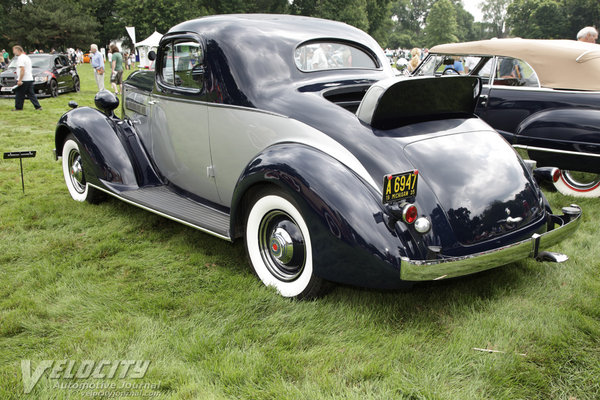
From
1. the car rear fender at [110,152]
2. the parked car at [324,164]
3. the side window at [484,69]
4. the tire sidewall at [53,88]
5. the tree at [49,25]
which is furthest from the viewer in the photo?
the tree at [49,25]

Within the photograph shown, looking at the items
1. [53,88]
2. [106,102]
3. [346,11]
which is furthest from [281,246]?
[346,11]

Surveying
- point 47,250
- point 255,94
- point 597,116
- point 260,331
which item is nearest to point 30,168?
point 47,250

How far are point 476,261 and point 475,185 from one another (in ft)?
1.75

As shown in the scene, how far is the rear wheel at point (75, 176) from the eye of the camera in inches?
205

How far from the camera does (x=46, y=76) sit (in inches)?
595

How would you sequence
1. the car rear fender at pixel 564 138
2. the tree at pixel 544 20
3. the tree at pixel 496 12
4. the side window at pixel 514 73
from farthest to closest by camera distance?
the tree at pixel 496 12 < the tree at pixel 544 20 < the side window at pixel 514 73 < the car rear fender at pixel 564 138

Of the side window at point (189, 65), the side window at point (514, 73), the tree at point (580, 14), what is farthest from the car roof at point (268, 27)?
the tree at point (580, 14)

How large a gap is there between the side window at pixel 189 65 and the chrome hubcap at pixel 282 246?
1436mm

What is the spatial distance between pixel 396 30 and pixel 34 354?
472 feet

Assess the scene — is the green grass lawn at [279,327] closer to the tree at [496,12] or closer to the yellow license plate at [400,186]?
the yellow license plate at [400,186]

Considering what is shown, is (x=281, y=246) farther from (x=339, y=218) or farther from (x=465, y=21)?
(x=465, y=21)

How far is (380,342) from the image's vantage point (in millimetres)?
2768

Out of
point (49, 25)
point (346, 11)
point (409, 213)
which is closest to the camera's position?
point (409, 213)

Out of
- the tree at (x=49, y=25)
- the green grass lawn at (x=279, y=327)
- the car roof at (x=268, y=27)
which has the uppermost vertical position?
the tree at (x=49, y=25)
